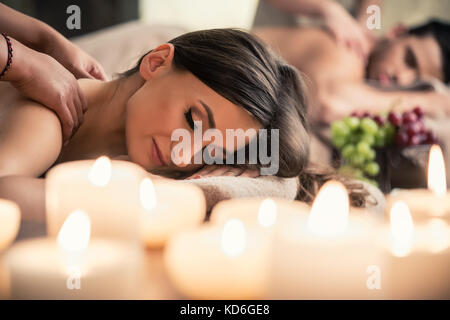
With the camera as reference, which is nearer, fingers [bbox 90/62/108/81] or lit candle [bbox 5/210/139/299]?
lit candle [bbox 5/210/139/299]

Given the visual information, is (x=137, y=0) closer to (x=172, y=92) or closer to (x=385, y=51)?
(x=172, y=92)

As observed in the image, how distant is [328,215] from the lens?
191 millimetres

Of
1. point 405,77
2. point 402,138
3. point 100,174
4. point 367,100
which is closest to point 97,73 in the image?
point 100,174

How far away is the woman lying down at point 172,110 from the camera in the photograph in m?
0.40

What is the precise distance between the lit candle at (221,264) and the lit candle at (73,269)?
A: 0.02 m

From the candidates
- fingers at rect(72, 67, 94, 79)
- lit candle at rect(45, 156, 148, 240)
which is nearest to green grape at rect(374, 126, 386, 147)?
fingers at rect(72, 67, 94, 79)

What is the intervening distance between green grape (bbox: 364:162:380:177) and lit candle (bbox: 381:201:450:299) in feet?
1.59

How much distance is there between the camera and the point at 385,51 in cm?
101

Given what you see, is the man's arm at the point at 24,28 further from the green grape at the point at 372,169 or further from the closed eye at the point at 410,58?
the closed eye at the point at 410,58

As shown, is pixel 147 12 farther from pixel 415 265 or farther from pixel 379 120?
pixel 415 265

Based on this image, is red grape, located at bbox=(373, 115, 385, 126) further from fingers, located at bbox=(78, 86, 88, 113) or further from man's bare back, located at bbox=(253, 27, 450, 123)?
fingers, located at bbox=(78, 86, 88, 113)

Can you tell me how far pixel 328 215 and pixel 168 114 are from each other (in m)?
0.26

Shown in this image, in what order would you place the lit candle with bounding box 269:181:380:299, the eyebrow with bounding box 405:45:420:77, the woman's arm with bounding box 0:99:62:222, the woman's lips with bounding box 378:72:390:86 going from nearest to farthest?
the lit candle with bounding box 269:181:380:299
the woman's arm with bounding box 0:99:62:222
the woman's lips with bounding box 378:72:390:86
the eyebrow with bounding box 405:45:420:77

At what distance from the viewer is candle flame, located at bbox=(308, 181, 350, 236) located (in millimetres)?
184
